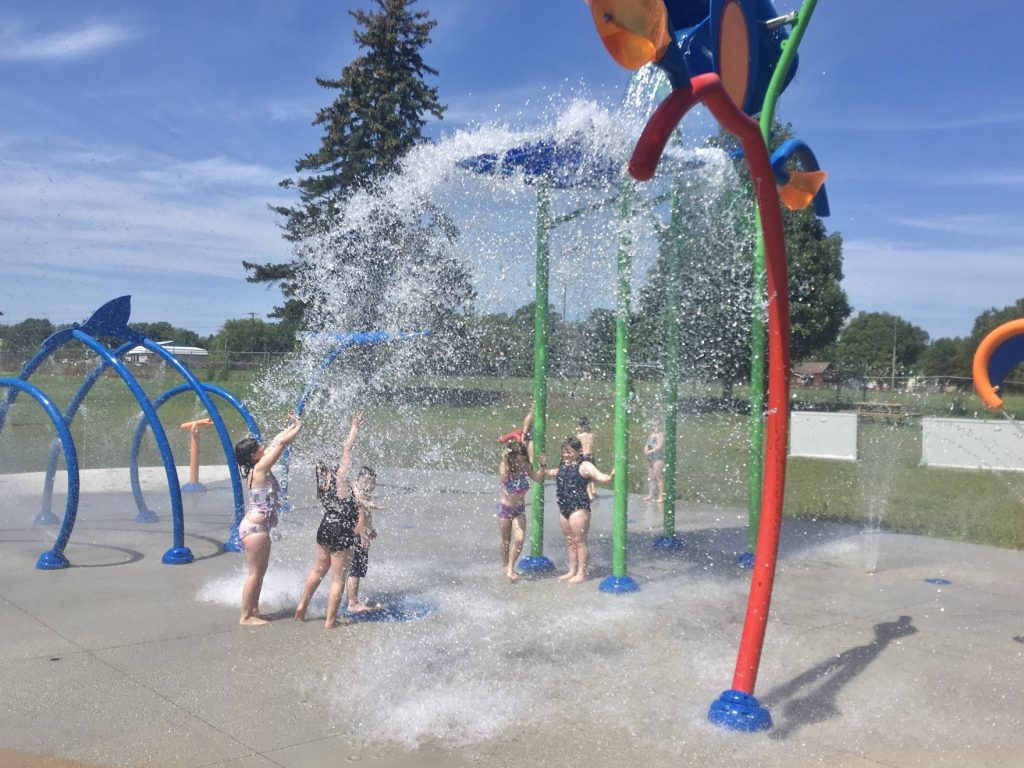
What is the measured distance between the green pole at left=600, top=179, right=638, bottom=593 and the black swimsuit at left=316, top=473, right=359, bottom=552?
2138 mm

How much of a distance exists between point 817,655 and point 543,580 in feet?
8.24

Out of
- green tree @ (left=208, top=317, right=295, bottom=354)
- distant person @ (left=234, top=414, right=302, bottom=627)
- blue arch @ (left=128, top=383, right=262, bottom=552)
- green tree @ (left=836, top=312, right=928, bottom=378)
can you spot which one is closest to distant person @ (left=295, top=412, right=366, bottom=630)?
distant person @ (left=234, top=414, right=302, bottom=627)

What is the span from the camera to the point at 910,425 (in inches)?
1147

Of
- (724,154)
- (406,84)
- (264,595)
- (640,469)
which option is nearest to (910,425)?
(640,469)

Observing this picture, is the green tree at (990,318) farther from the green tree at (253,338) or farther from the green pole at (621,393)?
the green pole at (621,393)

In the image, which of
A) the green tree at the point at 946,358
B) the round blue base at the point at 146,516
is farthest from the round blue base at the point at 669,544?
the green tree at the point at 946,358

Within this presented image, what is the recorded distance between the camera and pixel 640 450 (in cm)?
2173

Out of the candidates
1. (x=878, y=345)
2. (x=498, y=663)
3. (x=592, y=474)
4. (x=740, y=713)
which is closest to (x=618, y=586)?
(x=592, y=474)

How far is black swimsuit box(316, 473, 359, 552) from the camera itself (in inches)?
244

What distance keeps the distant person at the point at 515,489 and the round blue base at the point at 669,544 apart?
74.1 inches

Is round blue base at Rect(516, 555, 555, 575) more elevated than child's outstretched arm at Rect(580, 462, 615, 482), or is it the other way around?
child's outstretched arm at Rect(580, 462, 615, 482)

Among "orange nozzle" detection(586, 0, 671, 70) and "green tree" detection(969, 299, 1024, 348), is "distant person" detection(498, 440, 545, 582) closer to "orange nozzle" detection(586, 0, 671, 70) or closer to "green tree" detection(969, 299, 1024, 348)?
"orange nozzle" detection(586, 0, 671, 70)

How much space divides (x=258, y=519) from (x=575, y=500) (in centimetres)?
259

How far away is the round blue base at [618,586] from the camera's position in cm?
719
